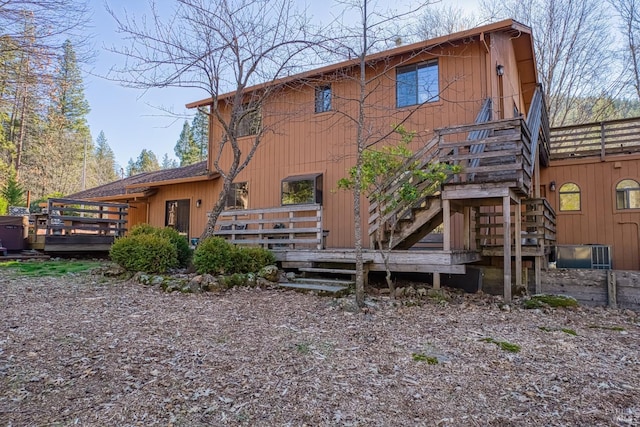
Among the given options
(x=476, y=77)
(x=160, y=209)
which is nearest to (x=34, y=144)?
(x=160, y=209)

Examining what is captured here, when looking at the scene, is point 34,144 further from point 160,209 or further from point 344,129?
point 344,129

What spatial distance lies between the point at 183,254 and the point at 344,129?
4918mm

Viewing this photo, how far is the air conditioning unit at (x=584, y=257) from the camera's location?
8.90 m

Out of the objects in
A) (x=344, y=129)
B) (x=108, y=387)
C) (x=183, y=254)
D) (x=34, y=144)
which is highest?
(x=34, y=144)

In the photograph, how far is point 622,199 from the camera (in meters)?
9.84

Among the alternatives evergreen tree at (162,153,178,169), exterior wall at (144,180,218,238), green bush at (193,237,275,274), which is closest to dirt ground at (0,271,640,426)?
green bush at (193,237,275,274)

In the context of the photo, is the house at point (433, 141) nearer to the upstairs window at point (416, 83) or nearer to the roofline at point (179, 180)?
the upstairs window at point (416, 83)

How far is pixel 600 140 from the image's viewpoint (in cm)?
1090

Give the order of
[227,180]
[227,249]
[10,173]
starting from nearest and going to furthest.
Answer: [227,249] → [227,180] → [10,173]

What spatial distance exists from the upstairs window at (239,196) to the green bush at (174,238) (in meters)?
3.39

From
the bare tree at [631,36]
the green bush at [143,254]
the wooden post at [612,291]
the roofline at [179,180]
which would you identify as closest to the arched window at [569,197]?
the wooden post at [612,291]

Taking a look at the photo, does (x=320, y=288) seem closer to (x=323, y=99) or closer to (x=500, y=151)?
(x=500, y=151)

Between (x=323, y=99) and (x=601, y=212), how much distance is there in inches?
316

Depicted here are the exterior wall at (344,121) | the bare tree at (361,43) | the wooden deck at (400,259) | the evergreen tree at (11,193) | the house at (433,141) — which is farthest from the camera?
the evergreen tree at (11,193)
